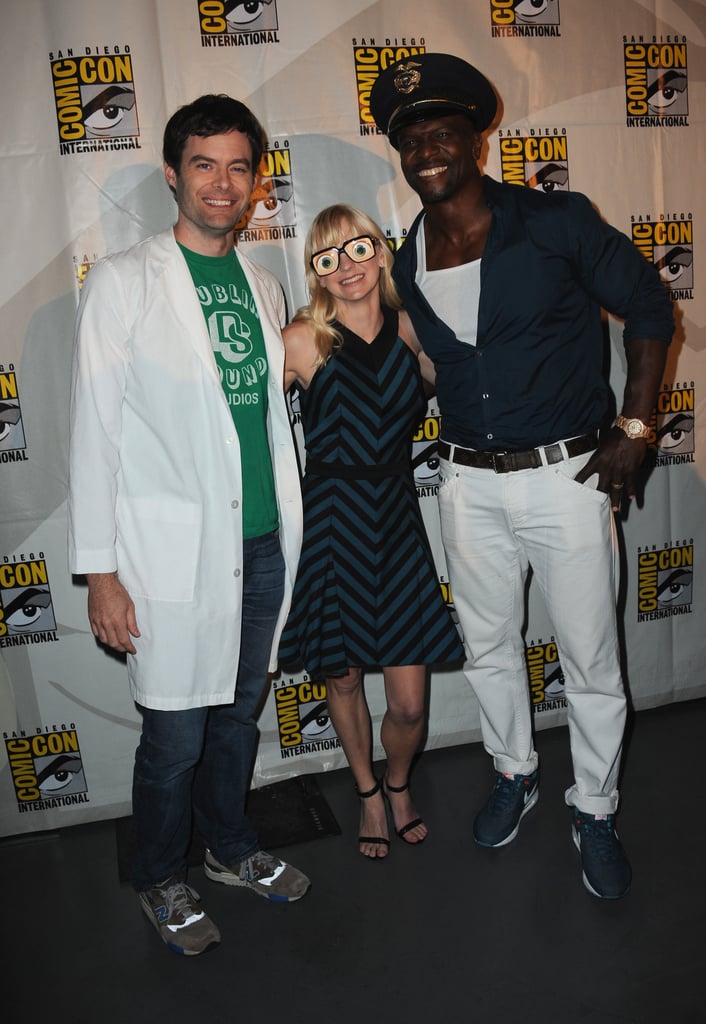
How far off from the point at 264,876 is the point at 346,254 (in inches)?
69.5

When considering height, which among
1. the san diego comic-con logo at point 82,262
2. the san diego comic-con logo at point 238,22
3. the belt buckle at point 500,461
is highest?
the san diego comic-con logo at point 238,22

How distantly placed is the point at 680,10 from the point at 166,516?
8.49 feet

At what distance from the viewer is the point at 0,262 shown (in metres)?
2.60

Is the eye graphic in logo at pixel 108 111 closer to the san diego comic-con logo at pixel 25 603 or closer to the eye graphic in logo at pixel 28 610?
the san diego comic-con logo at pixel 25 603

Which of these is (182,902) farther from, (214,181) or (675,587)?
(675,587)

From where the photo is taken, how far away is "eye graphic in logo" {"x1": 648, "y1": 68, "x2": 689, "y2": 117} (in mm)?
2975

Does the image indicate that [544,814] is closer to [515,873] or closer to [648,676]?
[515,873]

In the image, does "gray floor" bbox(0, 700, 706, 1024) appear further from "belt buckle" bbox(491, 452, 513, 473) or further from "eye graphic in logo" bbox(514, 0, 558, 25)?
"eye graphic in logo" bbox(514, 0, 558, 25)

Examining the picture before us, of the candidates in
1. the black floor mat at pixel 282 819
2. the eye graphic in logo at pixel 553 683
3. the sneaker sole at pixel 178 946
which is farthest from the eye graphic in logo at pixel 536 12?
the sneaker sole at pixel 178 946

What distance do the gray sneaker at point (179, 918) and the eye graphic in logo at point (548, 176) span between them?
8.28ft

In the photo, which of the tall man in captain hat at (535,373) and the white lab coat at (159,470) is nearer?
the white lab coat at (159,470)

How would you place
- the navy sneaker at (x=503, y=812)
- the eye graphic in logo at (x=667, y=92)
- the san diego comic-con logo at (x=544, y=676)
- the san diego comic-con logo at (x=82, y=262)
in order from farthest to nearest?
the san diego comic-con logo at (x=544, y=676) < the eye graphic in logo at (x=667, y=92) < the san diego comic-con logo at (x=82, y=262) < the navy sneaker at (x=503, y=812)

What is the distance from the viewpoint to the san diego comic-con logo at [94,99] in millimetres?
2543

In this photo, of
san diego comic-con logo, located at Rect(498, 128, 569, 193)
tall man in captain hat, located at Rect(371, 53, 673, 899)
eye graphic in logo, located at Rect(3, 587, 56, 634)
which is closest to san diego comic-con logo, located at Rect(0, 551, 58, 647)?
eye graphic in logo, located at Rect(3, 587, 56, 634)
